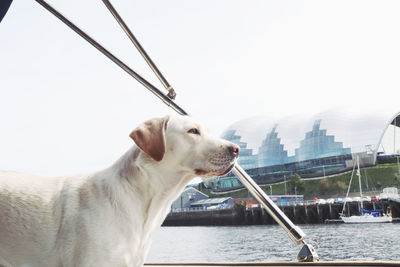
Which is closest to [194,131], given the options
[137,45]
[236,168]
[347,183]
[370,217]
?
[236,168]

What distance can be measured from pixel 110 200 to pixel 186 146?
0.95 ft

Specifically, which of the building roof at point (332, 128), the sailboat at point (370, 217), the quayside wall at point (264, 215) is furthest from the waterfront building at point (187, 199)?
the sailboat at point (370, 217)

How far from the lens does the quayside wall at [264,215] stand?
32.5 m

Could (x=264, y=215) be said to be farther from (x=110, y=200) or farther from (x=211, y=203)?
(x=110, y=200)

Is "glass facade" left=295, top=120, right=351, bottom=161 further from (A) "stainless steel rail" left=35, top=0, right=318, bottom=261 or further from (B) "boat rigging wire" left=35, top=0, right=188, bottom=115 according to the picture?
(B) "boat rigging wire" left=35, top=0, right=188, bottom=115

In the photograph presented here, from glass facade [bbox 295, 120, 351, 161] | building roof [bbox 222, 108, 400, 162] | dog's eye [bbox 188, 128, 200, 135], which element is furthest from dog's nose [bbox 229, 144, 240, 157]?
building roof [bbox 222, 108, 400, 162]

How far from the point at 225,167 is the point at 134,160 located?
284 millimetres

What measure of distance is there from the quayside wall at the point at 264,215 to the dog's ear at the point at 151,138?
32634mm

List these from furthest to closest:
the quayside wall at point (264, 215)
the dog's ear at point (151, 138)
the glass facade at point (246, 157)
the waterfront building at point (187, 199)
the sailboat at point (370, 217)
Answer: the glass facade at point (246, 157) < the waterfront building at point (187, 199) < the quayside wall at point (264, 215) < the sailboat at point (370, 217) < the dog's ear at point (151, 138)

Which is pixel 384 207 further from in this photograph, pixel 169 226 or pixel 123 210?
pixel 123 210

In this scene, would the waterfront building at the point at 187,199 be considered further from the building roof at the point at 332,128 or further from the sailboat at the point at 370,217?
the sailboat at the point at 370,217

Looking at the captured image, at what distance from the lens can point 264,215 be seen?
3472cm

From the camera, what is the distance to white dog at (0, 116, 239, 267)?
97 centimetres

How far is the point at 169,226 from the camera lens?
42.2 meters
